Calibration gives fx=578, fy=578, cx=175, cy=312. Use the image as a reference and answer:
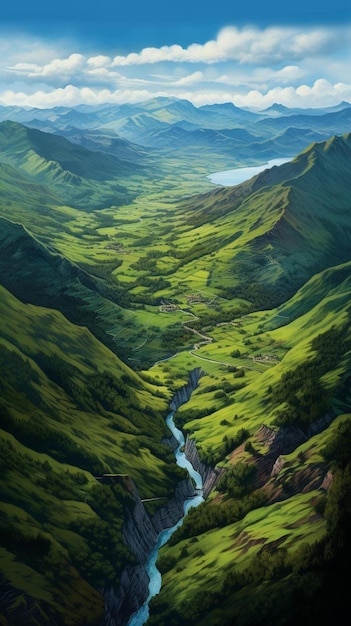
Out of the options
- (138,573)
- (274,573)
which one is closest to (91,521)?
(138,573)

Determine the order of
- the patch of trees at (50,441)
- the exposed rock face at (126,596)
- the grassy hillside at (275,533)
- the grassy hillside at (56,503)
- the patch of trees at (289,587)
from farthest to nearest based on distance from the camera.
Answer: the patch of trees at (50,441), the exposed rock face at (126,596), the grassy hillside at (56,503), the grassy hillside at (275,533), the patch of trees at (289,587)

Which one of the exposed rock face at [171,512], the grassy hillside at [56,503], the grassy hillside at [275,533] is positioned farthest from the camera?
the exposed rock face at [171,512]

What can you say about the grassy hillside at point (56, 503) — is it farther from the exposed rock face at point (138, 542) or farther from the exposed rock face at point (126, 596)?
the exposed rock face at point (138, 542)

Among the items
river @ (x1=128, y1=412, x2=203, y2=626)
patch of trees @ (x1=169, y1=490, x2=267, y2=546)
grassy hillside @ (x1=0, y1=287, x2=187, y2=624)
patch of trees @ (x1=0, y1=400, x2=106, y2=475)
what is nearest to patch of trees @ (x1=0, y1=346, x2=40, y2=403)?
grassy hillside @ (x1=0, y1=287, x2=187, y2=624)

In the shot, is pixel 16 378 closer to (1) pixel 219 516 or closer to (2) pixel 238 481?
(1) pixel 219 516

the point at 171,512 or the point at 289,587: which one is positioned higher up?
the point at 289,587

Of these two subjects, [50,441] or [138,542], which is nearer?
[138,542]

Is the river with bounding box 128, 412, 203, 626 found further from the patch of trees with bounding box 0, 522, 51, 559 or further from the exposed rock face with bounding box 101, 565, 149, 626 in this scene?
the patch of trees with bounding box 0, 522, 51, 559

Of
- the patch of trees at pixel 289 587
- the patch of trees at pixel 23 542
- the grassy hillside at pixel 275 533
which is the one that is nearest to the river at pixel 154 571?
the grassy hillside at pixel 275 533

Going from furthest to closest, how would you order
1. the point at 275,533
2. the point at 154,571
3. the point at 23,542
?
the point at 154,571 → the point at 275,533 → the point at 23,542

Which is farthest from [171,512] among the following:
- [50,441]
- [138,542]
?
[50,441]

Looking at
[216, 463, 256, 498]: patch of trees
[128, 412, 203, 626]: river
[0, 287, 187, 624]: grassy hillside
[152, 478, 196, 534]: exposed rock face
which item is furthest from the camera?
[152, 478, 196, 534]: exposed rock face

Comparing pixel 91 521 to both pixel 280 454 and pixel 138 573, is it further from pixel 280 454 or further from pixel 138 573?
pixel 280 454
